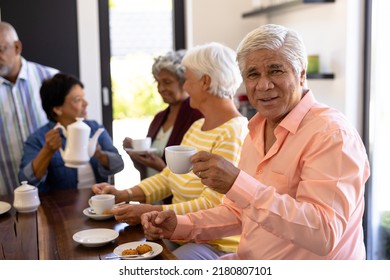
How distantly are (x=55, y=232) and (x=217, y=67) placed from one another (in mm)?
805

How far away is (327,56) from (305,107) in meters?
1.44

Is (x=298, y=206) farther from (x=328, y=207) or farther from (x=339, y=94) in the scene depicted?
(x=339, y=94)

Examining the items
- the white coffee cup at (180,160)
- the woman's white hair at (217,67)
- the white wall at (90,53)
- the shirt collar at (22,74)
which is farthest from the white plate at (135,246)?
the white wall at (90,53)

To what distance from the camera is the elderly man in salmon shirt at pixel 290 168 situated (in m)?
1.10

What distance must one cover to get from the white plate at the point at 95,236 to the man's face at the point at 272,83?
0.56 metres

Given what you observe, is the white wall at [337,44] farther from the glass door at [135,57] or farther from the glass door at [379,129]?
the glass door at [135,57]

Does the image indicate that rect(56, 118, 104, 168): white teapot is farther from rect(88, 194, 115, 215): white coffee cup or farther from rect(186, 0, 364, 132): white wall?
rect(186, 0, 364, 132): white wall

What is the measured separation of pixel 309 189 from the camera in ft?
3.68

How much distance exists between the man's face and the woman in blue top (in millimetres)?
1131

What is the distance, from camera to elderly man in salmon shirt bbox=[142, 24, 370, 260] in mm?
1103

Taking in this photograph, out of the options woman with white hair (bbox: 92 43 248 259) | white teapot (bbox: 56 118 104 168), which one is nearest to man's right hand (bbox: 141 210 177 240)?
woman with white hair (bbox: 92 43 248 259)

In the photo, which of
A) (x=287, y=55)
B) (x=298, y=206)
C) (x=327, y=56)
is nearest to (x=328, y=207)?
(x=298, y=206)
